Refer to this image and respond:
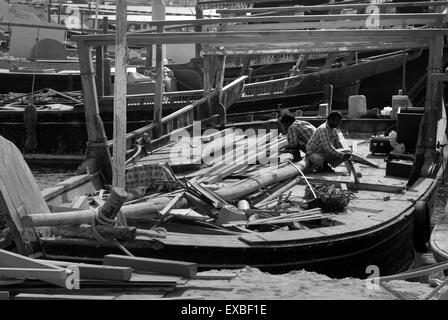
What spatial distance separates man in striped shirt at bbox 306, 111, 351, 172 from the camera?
12.5m

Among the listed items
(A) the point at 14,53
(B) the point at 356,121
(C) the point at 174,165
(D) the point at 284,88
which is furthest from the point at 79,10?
(C) the point at 174,165

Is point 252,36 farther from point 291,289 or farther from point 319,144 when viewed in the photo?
point 291,289

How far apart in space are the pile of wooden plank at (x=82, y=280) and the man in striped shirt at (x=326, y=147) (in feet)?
19.7

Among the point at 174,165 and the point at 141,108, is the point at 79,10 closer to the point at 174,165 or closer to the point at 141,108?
the point at 141,108

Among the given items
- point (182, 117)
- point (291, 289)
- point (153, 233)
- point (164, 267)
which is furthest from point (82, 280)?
point (182, 117)

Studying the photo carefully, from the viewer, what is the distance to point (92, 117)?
39.5 feet

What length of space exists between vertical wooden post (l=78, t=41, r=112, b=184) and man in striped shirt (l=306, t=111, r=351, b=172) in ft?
10.7

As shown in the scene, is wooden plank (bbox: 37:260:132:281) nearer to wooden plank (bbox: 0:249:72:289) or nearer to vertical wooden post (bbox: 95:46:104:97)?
wooden plank (bbox: 0:249:72:289)

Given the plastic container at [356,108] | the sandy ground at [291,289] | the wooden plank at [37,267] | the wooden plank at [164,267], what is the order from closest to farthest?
the wooden plank at [37,267] < the sandy ground at [291,289] < the wooden plank at [164,267] < the plastic container at [356,108]

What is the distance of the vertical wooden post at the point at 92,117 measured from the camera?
11898mm

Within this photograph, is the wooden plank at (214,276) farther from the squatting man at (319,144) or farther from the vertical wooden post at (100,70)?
the vertical wooden post at (100,70)

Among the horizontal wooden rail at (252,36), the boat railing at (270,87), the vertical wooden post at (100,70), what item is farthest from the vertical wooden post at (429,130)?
the boat railing at (270,87)

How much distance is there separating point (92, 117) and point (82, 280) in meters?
5.71
